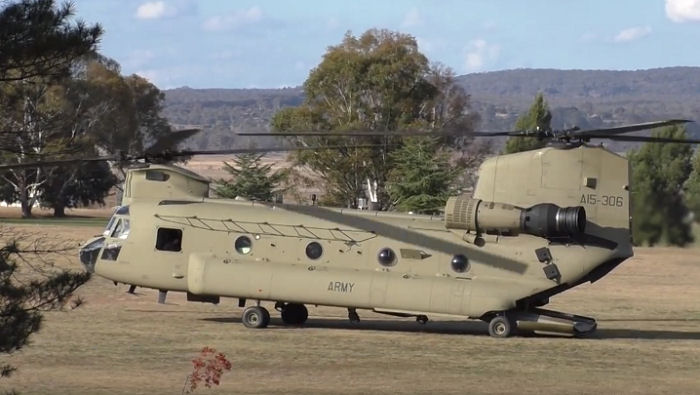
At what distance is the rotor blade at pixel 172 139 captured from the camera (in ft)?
64.2

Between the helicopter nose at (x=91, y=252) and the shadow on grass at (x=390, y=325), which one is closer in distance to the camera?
the shadow on grass at (x=390, y=325)

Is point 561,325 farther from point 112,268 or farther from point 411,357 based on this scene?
point 112,268

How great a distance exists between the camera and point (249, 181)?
59.8 metres

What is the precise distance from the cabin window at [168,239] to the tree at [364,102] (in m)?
46.0

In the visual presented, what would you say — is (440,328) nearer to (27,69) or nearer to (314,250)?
(314,250)

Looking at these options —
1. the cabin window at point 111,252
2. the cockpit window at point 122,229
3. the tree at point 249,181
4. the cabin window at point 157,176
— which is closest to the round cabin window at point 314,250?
the cabin window at point 157,176

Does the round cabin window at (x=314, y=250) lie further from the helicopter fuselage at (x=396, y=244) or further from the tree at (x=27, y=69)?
the tree at (x=27, y=69)

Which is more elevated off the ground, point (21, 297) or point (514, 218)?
point (514, 218)

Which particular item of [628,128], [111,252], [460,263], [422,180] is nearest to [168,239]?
[111,252]

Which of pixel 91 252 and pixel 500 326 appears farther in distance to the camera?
pixel 91 252

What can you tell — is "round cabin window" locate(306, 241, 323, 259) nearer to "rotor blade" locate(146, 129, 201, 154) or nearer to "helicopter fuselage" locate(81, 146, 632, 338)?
"helicopter fuselage" locate(81, 146, 632, 338)

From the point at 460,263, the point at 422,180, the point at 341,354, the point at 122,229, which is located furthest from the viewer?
the point at 422,180

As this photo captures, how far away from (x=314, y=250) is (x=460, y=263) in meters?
2.60

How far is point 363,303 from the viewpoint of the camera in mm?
22406
